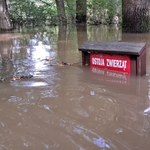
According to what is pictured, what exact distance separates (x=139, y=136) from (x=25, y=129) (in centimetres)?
107

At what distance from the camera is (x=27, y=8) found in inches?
885

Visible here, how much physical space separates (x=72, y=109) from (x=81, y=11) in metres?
19.4

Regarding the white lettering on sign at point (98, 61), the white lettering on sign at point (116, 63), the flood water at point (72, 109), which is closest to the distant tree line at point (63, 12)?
the white lettering on sign at point (98, 61)

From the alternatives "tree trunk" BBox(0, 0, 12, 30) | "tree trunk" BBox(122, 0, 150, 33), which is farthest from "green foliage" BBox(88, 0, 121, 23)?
"tree trunk" BBox(122, 0, 150, 33)

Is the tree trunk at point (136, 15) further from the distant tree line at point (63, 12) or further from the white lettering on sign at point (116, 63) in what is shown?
the distant tree line at point (63, 12)

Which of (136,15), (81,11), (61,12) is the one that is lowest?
(136,15)

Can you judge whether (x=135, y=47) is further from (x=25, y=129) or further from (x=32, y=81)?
(x=25, y=129)

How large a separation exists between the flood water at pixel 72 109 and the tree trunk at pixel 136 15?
20.1 ft

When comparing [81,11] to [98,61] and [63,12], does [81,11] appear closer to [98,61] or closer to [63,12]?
[63,12]

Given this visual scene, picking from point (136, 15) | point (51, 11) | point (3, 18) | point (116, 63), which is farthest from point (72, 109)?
point (51, 11)

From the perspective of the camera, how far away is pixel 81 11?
22.9 metres

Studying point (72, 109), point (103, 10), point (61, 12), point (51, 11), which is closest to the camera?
point (72, 109)

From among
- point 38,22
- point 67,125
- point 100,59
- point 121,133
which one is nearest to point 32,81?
point 100,59

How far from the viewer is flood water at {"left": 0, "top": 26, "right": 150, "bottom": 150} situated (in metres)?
3.13
